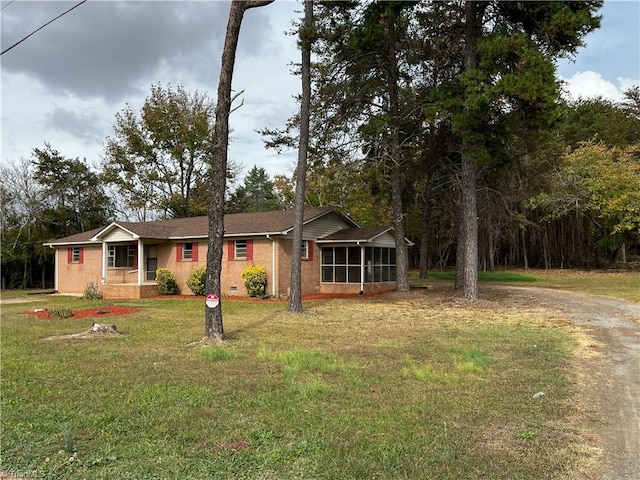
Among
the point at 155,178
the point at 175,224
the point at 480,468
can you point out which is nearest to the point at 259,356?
the point at 480,468

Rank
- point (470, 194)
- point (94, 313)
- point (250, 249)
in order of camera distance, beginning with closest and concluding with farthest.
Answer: point (94, 313)
point (470, 194)
point (250, 249)

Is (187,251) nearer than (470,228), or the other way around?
(470,228)

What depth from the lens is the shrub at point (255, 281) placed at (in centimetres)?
1895

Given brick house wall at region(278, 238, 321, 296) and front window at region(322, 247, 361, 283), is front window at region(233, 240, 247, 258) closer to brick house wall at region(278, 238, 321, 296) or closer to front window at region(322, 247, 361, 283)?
brick house wall at region(278, 238, 321, 296)

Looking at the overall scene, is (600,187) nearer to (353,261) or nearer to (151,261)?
(353,261)

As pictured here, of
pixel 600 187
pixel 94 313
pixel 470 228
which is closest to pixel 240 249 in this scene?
pixel 94 313

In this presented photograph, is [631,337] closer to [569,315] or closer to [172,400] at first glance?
[569,315]

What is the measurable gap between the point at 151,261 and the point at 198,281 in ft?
12.9

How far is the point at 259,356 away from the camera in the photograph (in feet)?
24.5

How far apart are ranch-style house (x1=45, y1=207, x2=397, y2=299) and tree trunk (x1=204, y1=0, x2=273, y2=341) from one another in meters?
9.63

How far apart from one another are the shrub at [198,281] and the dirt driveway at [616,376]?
1328 centimetres

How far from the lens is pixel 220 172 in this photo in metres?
9.07

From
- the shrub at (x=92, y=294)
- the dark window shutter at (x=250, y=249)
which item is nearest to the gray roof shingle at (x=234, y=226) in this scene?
the dark window shutter at (x=250, y=249)

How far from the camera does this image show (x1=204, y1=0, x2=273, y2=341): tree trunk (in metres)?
8.99
